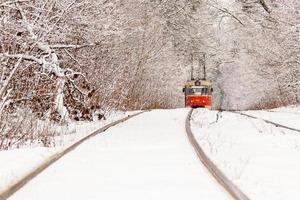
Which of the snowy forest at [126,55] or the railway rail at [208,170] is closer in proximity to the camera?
the railway rail at [208,170]

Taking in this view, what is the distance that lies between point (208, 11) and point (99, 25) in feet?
87.0

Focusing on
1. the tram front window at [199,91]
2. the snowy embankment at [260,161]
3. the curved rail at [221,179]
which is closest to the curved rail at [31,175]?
the curved rail at [221,179]

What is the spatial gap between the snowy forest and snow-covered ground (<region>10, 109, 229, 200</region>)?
247 centimetres

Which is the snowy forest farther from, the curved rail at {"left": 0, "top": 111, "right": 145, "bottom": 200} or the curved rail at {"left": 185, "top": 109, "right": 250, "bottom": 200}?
the curved rail at {"left": 185, "top": 109, "right": 250, "bottom": 200}

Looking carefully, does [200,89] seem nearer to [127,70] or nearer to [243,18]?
[243,18]

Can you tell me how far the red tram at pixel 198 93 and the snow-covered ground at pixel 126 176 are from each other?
106ft

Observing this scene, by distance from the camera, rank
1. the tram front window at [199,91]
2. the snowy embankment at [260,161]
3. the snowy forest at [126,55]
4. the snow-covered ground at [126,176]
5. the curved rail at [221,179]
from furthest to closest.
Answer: the tram front window at [199,91], the snowy forest at [126,55], the snowy embankment at [260,161], the snow-covered ground at [126,176], the curved rail at [221,179]

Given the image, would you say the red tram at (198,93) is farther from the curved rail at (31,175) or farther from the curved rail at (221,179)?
the curved rail at (221,179)

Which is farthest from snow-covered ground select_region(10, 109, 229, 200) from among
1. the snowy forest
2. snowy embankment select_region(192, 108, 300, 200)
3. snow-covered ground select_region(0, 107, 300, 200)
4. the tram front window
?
the tram front window

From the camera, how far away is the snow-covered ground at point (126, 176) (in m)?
6.05

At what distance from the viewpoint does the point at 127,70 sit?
3088cm

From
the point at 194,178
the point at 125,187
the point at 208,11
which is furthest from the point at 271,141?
the point at 208,11

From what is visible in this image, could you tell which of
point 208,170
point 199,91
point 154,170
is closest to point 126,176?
point 154,170

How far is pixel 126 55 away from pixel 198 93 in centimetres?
1427
